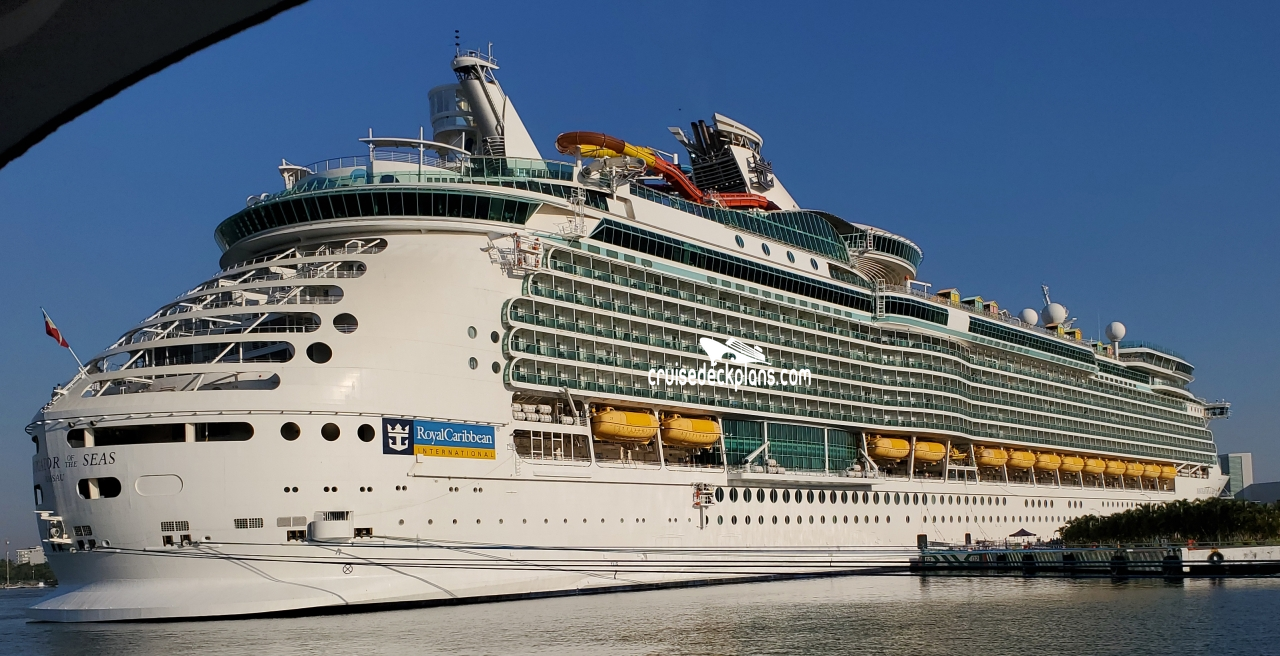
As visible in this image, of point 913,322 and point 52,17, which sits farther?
point 913,322

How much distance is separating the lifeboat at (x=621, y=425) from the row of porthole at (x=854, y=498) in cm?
426

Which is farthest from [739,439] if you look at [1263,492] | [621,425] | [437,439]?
[1263,492]

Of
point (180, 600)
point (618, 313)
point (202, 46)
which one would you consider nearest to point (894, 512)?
point (618, 313)

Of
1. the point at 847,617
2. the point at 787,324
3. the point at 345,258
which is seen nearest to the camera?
the point at 847,617

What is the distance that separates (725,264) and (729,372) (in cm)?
463

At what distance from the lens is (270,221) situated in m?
37.5

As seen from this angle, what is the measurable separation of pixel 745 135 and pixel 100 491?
36.9 m

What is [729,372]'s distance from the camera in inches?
1738

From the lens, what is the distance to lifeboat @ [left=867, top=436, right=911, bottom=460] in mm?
51094

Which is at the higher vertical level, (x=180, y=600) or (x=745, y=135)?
(x=745, y=135)

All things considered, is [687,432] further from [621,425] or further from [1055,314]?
[1055,314]

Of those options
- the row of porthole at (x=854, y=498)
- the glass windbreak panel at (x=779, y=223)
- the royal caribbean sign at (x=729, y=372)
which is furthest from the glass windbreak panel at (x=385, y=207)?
the row of porthole at (x=854, y=498)

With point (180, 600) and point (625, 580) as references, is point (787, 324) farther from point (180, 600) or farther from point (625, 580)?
point (180, 600)

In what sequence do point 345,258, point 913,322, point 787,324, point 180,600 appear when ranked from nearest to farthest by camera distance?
1. point 180,600
2. point 345,258
3. point 787,324
4. point 913,322
